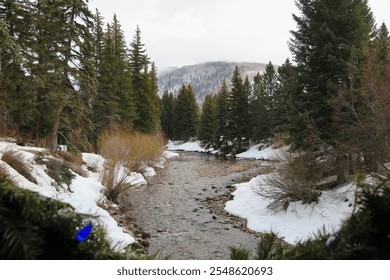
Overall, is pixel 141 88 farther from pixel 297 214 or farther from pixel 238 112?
pixel 297 214

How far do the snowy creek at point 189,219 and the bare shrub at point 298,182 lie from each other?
1.71 m

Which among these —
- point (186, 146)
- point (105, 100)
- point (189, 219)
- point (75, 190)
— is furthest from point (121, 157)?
point (186, 146)

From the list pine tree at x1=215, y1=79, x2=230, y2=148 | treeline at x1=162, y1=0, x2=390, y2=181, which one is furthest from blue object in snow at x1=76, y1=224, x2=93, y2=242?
pine tree at x1=215, y1=79, x2=230, y2=148

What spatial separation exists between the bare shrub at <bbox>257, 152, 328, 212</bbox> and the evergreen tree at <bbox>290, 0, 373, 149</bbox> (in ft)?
3.79

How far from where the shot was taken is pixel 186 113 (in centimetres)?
6072

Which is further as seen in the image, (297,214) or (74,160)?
(74,160)

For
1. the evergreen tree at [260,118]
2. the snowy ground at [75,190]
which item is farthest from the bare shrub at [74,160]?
the evergreen tree at [260,118]

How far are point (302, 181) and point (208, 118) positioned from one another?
41233 mm

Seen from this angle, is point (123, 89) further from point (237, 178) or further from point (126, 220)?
point (126, 220)

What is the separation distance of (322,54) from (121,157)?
11.0 metres

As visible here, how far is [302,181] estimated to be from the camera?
1133 cm

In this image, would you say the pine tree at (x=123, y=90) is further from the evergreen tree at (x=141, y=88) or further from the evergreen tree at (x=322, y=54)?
the evergreen tree at (x=322, y=54)

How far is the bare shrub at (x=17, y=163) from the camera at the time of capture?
8969mm

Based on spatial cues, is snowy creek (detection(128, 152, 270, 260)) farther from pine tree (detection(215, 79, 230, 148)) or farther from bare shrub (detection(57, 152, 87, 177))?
pine tree (detection(215, 79, 230, 148))
